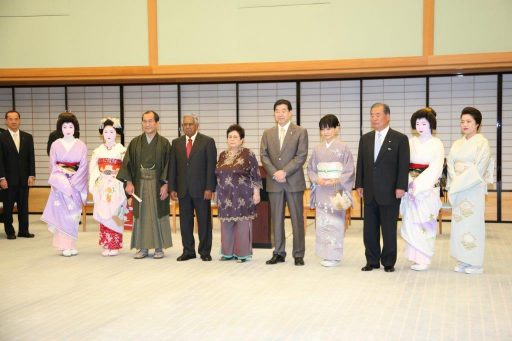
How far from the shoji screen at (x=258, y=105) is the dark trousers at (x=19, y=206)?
328 cm

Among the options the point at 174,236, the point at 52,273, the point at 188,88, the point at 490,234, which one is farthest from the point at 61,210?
the point at 490,234

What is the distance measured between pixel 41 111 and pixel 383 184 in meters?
6.32

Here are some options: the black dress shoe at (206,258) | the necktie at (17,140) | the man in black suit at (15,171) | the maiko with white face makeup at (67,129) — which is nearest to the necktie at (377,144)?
the black dress shoe at (206,258)

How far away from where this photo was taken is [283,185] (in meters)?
5.61

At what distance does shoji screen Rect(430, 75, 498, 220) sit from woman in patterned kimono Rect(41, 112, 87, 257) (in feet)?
16.3

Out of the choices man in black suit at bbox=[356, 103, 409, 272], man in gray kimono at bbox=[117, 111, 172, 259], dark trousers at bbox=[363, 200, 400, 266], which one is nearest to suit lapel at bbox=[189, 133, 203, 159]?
man in gray kimono at bbox=[117, 111, 172, 259]

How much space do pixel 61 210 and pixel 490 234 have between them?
4973 millimetres

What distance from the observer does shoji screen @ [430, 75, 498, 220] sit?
8391 mm

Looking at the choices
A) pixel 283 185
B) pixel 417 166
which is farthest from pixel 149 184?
pixel 417 166

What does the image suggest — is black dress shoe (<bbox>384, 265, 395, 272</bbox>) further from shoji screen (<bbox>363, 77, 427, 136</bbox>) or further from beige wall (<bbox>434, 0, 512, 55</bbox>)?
shoji screen (<bbox>363, 77, 427, 136</bbox>)

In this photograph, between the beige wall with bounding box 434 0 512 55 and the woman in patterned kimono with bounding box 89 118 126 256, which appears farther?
the beige wall with bounding box 434 0 512 55

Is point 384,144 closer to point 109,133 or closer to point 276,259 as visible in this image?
point 276,259

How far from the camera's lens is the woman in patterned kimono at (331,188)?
17.8 ft

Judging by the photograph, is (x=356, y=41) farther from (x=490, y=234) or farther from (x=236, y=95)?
(x=490, y=234)
